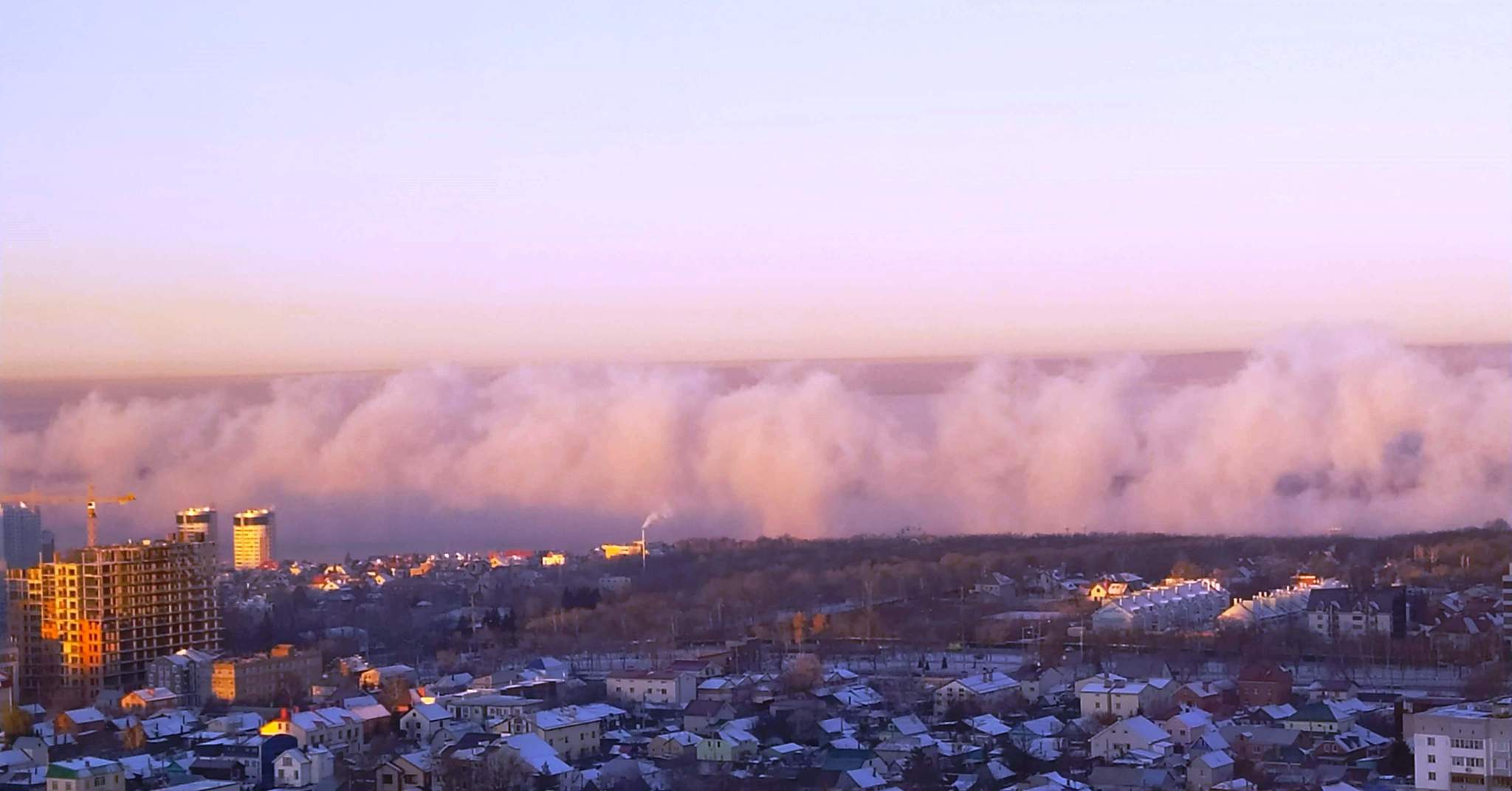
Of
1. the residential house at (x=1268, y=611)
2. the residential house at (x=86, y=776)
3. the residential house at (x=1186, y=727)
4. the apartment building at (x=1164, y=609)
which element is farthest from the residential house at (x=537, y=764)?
the residential house at (x=1268, y=611)

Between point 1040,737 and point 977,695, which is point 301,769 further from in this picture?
point 977,695

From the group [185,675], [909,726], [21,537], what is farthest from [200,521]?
[909,726]

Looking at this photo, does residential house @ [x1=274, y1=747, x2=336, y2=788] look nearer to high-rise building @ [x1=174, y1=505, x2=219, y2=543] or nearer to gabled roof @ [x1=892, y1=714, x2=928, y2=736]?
gabled roof @ [x1=892, y1=714, x2=928, y2=736]

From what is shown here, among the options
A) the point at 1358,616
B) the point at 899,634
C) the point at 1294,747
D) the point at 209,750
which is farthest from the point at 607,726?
the point at 1358,616

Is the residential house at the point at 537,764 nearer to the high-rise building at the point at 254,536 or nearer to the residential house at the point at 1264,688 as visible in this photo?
the residential house at the point at 1264,688

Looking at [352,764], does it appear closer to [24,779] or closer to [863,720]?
[24,779]

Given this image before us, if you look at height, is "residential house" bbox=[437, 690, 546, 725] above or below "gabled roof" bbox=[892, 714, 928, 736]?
above

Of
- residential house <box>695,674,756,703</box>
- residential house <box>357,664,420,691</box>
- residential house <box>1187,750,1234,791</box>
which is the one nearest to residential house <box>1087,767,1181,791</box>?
residential house <box>1187,750,1234,791</box>
